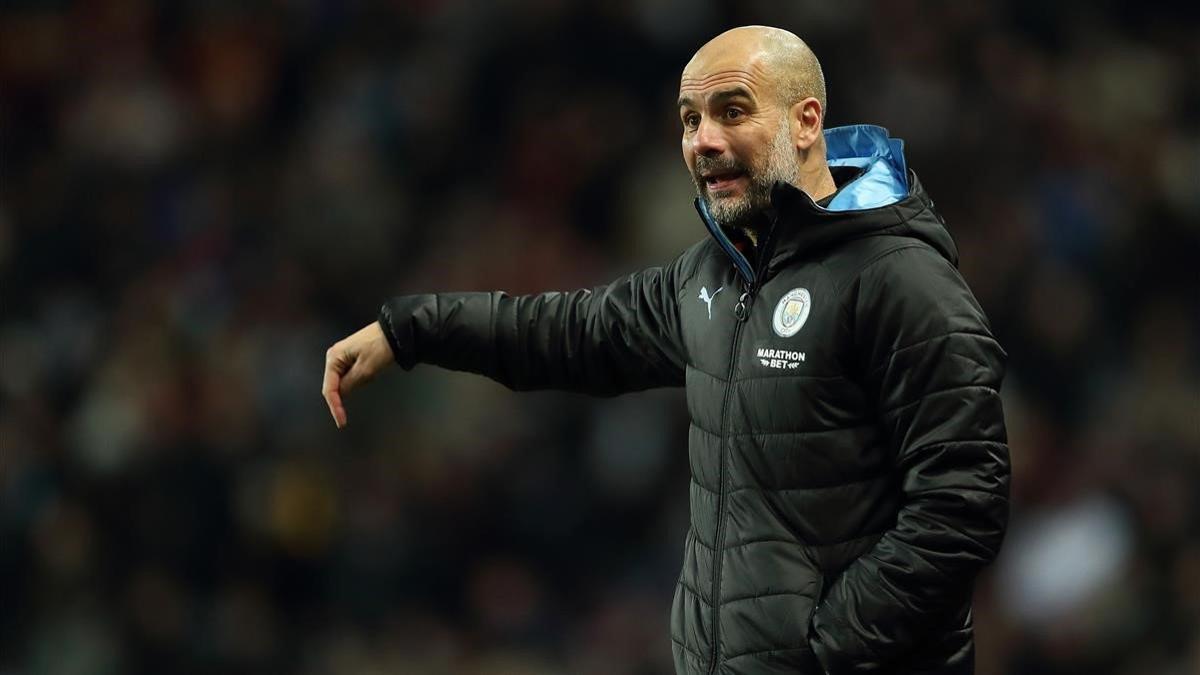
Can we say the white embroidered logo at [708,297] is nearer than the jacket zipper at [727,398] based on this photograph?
No

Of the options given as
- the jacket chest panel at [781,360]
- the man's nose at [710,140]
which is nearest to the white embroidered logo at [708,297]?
the jacket chest panel at [781,360]

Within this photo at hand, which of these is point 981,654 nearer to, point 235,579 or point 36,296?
point 235,579

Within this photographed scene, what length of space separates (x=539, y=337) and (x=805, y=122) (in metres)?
0.70

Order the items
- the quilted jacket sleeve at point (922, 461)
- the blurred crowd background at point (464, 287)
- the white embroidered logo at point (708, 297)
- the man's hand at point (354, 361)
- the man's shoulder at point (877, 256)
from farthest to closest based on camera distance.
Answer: the blurred crowd background at point (464, 287) < the man's hand at point (354, 361) < the white embroidered logo at point (708, 297) < the man's shoulder at point (877, 256) < the quilted jacket sleeve at point (922, 461)

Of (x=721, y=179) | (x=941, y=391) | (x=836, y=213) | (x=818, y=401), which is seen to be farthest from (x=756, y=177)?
(x=941, y=391)

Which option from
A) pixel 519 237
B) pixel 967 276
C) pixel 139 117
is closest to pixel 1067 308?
pixel 967 276

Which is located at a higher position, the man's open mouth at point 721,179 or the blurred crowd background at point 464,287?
the man's open mouth at point 721,179

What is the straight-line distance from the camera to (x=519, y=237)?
6.19m

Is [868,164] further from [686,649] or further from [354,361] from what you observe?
[354,361]

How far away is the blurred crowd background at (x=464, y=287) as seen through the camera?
17.7ft

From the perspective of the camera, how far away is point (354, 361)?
3064 mm

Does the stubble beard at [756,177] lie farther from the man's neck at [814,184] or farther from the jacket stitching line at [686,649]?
the jacket stitching line at [686,649]

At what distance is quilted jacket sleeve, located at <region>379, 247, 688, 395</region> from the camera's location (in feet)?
10.1

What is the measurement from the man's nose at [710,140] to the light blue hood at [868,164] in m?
0.20
